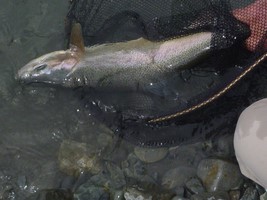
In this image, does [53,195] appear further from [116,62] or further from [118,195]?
[116,62]

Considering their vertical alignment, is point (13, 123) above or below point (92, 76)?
below

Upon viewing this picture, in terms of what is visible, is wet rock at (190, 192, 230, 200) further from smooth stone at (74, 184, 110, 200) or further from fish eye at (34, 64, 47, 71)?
fish eye at (34, 64, 47, 71)

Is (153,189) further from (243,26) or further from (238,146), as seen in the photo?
(243,26)

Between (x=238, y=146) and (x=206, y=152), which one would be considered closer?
(x=238, y=146)

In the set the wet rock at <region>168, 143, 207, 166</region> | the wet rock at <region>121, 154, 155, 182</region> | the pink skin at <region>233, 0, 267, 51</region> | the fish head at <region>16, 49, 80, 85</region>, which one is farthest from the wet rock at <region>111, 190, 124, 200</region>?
the pink skin at <region>233, 0, 267, 51</region>

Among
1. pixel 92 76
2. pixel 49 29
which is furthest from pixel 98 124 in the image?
pixel 49 29

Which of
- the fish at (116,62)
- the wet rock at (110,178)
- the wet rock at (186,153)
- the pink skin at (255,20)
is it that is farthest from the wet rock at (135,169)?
the pink skin at (255,20)
